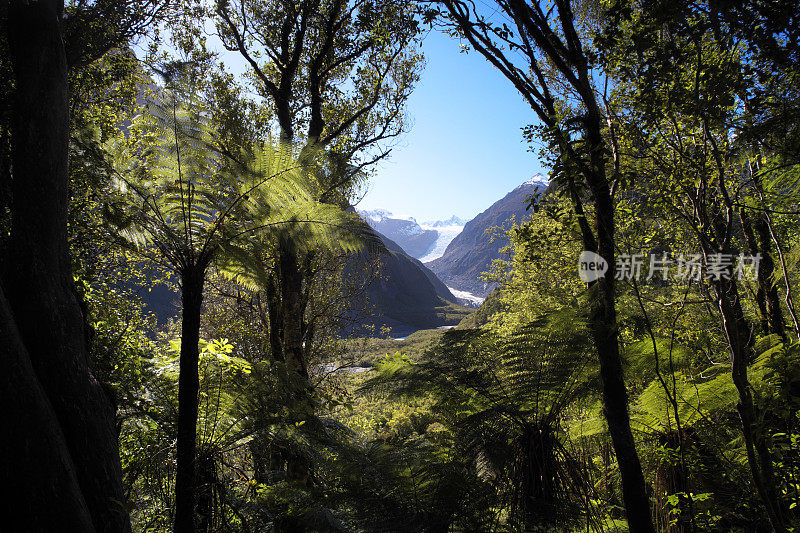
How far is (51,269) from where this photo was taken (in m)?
1.96

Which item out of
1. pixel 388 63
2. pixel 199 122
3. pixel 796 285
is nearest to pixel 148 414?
pixel 199 122

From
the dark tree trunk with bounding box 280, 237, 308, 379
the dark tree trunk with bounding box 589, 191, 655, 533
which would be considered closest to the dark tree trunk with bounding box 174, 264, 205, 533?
the dark tree trunk with bounding box 589, 191, 655, 533

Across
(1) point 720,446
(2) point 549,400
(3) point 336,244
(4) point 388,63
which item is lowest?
(1) point 720,446

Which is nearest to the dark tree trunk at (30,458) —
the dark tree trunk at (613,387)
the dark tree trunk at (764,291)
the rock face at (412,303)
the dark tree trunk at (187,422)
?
the dark tree trunk at (187,422)

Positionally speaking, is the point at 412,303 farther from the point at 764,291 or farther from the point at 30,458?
the point at 30,458

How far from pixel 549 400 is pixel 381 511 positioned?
1.29 m

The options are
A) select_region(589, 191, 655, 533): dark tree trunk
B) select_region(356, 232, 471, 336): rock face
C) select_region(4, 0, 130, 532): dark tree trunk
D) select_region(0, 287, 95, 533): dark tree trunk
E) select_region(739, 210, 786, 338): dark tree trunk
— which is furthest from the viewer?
select_region(356, 232, 471, 336): rock face

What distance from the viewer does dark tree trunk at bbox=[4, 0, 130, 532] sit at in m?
1.84

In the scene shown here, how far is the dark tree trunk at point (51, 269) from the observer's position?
1.84m

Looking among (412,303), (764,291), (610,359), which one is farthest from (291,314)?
(412,303)

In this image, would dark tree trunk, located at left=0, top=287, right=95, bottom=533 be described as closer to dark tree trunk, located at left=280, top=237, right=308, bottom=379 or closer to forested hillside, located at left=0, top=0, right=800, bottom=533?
forested hillside, located at left=0, top=0, right=800, bottom=533

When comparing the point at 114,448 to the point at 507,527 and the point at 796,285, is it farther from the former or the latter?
the point at 796,285

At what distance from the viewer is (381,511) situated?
2441 millimetres

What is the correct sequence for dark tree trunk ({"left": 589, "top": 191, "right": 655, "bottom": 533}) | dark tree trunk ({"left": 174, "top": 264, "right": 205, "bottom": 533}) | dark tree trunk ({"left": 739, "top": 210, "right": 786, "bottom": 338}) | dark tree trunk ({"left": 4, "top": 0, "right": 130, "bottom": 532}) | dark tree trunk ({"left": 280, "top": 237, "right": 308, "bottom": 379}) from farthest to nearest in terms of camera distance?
1. dark tree trunk ({"left": 280, "top": 237, "right": 308, "bottom": 379})
2. dark tree trunk ({"left": 739, "top": 210, "right": 786, "bottom": 338})
3. dark tree trunk ({"left": 174, "top": 264, "right": 205, "bottom": 533})
4. dark tree trunk ({"left": 589, "top": 191, "right": 655, "bottom": 533})
5. dark tree trunk ({"left": 4, "top": 0, "right": 130, "bottom": 532})
